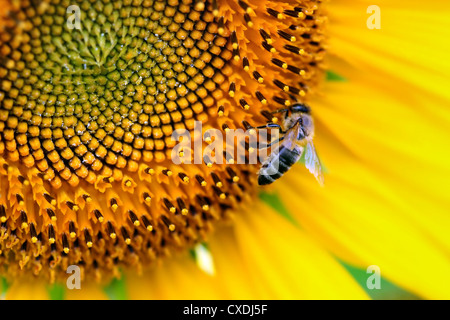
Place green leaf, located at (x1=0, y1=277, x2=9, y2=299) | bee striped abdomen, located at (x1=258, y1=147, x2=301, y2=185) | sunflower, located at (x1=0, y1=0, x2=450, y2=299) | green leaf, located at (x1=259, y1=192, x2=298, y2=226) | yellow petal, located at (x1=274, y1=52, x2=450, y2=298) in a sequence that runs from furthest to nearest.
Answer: green leaf, located at (x1=259, y1=192, x2=298, y2=226) < green leaf, located at (x1=0, y1=277, x2=9, y2=299) < yellow petal, located at (x1=274, y1=52, x2=450, y2=298) < bee striped abdomen, located at (x1=258, y1=147, x2=301, y2=185) < sunflower, located at (x1=0, y1=0, x2=450, y2=299)

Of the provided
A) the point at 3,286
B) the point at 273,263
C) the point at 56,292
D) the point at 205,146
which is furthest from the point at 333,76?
the point at 3,286

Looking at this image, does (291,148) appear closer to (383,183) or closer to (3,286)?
(383,183)

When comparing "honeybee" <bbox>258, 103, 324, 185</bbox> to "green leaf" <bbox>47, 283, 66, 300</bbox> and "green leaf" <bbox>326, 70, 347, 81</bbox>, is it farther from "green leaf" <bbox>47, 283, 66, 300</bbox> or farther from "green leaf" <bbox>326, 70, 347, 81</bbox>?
"green leaf" <bbox>47, 283, 66, 300</bbox>

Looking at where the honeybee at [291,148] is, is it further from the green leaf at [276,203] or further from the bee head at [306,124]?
the green leaf at [276,203]

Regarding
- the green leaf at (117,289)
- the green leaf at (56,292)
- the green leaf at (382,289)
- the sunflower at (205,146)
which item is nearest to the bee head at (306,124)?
the sunflower at (205,146)

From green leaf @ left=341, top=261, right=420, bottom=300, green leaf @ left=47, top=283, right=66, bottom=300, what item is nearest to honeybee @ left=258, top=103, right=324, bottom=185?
green leaf @ left=341, top=261, right=420, bottom=300

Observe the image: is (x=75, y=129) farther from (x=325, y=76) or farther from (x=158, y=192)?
(x=325, y=76)
